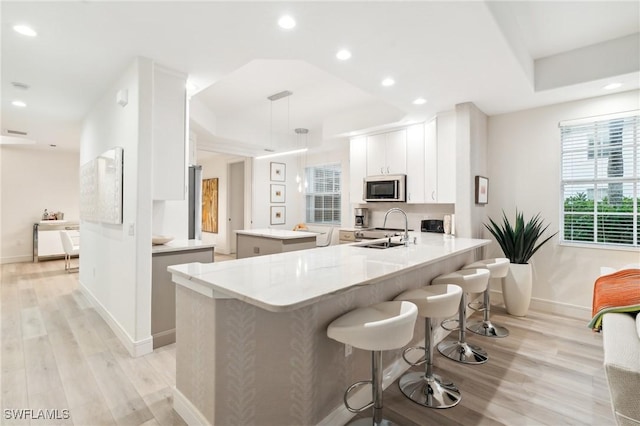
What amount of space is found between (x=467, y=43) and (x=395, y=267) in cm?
189

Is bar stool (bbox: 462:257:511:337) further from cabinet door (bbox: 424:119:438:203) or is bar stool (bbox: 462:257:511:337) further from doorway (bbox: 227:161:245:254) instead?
doorway (bbox: 227:161:245:254)

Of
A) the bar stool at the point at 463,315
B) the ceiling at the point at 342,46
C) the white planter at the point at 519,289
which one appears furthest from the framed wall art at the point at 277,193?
the bar stool at the point at 463,315

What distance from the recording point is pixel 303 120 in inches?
233

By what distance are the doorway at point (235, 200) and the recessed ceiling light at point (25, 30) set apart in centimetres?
549

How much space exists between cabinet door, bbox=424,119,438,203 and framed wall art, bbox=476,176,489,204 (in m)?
0.58

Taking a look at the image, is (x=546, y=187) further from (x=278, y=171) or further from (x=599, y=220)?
(x=278, y=171)

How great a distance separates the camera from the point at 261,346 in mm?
1607

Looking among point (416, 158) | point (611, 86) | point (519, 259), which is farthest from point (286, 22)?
point (519, 259)

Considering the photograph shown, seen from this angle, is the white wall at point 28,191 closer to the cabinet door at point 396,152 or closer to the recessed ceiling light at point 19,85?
the recessed ceiling light at point 19,85

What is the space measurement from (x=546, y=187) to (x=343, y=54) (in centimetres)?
314

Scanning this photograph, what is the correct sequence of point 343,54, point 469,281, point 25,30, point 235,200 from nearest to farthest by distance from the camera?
point 25,30
point 469,281
point 343,54
point 235,200

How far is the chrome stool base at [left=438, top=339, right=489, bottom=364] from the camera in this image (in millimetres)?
2562

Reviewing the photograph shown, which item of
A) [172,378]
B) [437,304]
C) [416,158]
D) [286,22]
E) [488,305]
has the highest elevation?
[286,22]

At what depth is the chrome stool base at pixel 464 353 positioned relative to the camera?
101 inches
